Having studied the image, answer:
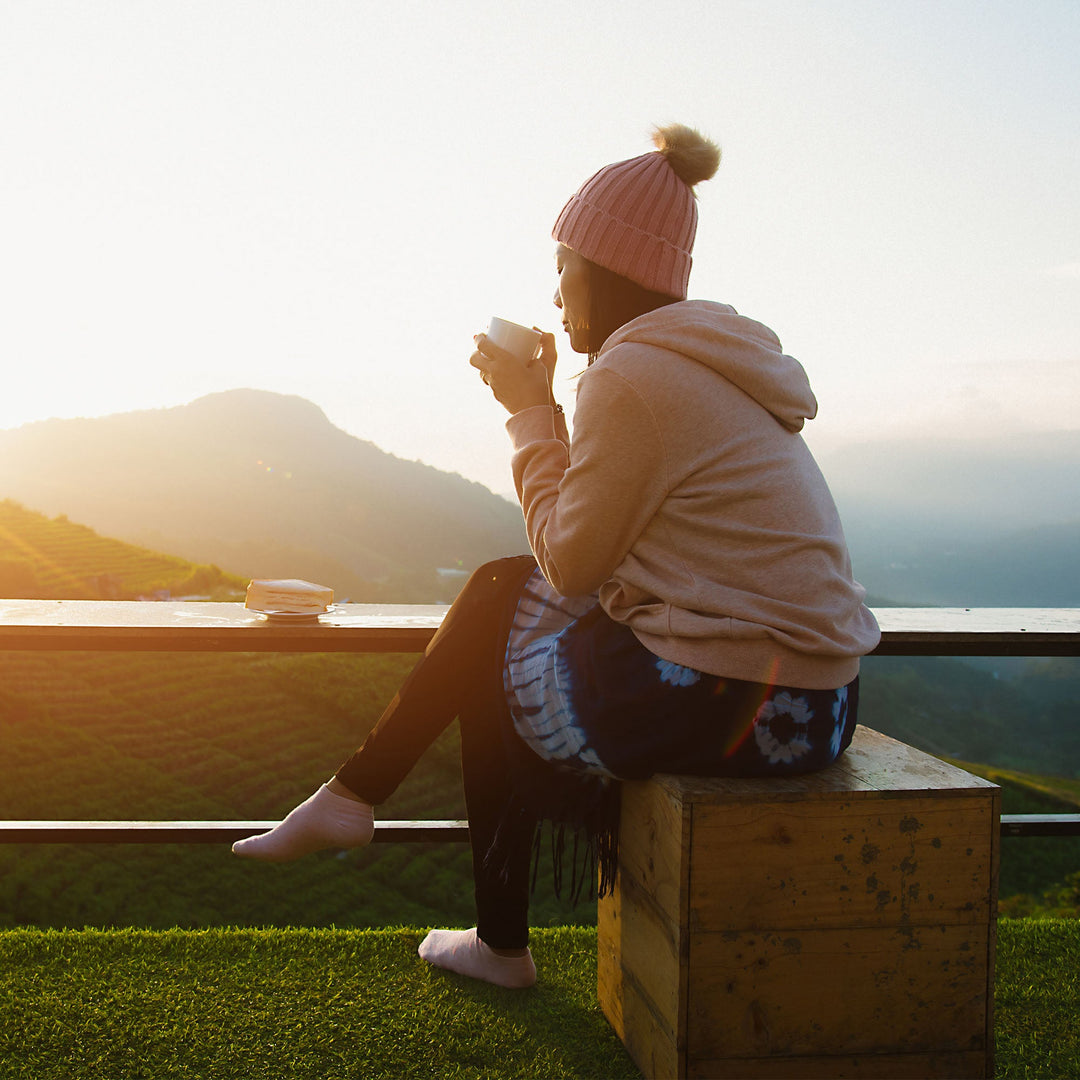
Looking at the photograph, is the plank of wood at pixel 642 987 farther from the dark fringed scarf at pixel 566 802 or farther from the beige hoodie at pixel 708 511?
the beige hoodie at pixel 708 511

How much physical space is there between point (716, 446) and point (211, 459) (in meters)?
22.1

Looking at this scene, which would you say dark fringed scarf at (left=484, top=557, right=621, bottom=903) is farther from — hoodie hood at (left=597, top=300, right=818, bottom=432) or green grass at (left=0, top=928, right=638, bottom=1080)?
hoodie hood at (left=597, top=300, right=818, bottom=432)

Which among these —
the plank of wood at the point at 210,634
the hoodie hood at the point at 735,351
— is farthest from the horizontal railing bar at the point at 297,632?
the hoodie hood at the point at 735,351

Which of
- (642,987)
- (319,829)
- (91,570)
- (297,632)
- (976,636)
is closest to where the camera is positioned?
(642,987)

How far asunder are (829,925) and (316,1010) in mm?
1052

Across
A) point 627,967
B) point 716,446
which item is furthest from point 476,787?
point 716,446

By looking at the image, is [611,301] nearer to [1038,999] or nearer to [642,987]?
[642,987]

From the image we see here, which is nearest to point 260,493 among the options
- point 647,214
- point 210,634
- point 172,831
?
point 172,831

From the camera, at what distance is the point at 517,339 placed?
1633 millimetres

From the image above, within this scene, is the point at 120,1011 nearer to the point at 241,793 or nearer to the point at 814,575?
the point at 814,575

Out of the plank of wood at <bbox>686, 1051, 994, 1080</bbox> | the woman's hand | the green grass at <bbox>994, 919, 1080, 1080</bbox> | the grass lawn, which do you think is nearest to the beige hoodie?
the woman's hand

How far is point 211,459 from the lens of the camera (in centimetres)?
2181

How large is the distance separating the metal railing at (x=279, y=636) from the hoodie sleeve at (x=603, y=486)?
646 millimetres

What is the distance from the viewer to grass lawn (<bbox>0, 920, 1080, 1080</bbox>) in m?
1.60
